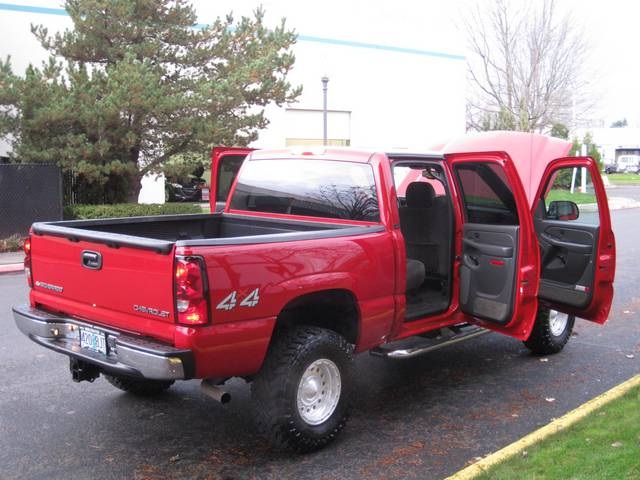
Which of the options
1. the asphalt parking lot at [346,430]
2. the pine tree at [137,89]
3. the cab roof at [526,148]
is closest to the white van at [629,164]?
the pine tree at [137,89]

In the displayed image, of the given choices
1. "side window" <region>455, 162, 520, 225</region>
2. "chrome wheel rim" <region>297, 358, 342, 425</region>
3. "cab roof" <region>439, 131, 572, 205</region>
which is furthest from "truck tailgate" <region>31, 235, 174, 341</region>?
"cab roof" <region>439, 131, 572, 205</region>

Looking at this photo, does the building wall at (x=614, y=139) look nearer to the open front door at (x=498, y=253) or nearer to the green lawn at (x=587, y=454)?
the open front door at (x=498, y=253)

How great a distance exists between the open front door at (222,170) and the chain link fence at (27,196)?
984 cm

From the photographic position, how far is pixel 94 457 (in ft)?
13.6

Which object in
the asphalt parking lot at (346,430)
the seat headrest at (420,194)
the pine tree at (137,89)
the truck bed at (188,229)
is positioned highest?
the pine tree at (137,89)

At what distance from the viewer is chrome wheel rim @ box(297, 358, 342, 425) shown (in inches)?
165

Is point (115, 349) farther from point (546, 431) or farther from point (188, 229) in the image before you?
point (546, 431)

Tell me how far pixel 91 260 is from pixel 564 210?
4309mm

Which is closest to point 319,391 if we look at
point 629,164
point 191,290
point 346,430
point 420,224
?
point 346,430

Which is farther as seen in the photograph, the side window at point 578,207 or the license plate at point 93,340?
the side window at point 578,207

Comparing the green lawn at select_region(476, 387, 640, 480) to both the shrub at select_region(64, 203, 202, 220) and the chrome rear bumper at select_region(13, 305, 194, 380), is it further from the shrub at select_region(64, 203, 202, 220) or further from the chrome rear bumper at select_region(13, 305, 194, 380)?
the shrub at select_region(64, 203, 202, 220)

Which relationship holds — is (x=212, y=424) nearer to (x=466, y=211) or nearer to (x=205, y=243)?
(x=205, y=243)

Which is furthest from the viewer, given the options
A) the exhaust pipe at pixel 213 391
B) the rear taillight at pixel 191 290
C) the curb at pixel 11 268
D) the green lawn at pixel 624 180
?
the green lawn at pixel 624 180

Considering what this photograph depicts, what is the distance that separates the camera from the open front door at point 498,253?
5086 millimetres
